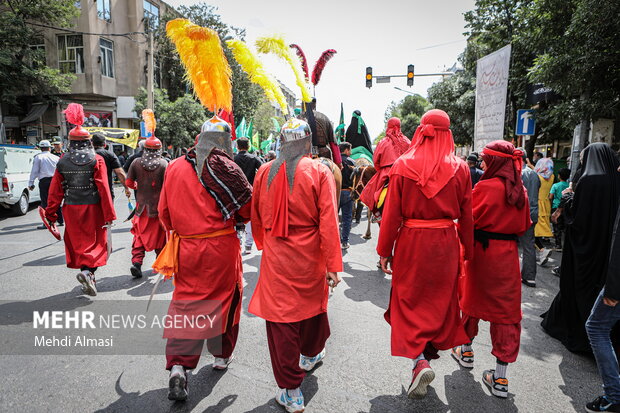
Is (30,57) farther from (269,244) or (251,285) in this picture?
(269,244)

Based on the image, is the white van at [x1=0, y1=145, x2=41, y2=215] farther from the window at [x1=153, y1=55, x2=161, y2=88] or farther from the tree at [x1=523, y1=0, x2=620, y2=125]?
the window at [x1=153, y1=55, x2=161, y2=88]

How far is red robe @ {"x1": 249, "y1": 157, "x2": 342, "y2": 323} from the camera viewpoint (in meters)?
2.83

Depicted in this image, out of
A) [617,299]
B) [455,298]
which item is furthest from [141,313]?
[617,299]

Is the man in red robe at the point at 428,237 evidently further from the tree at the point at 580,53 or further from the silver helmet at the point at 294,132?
the tree at the point at 580,53

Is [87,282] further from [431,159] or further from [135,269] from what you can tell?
[431,159]

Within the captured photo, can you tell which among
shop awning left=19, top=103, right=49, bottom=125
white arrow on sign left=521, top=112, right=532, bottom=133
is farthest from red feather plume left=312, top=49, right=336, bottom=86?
shop awning left=19, top=103, right=49, bottom=125

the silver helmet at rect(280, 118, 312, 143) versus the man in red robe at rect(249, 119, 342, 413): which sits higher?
the silver helmet at rect(280, 118, 312, 143)

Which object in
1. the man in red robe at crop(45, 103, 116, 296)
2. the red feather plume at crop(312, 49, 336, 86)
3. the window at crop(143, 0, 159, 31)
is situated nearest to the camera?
the red feather plume at crop(312, 49, 336, 86)

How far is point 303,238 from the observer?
2.88m

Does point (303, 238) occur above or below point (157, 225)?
above

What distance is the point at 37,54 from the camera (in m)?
20.2

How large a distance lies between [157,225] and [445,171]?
428 cm

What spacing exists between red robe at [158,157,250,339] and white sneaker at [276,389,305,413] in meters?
0.70

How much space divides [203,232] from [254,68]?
177 centimetres
